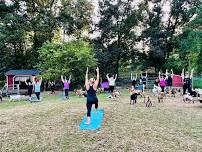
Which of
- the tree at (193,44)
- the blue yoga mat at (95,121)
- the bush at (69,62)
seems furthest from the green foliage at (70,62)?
the blue yoga mat at (95,121)

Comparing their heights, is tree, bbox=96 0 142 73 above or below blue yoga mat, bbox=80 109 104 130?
above

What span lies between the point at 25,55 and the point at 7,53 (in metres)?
2.79

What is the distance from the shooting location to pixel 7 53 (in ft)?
168

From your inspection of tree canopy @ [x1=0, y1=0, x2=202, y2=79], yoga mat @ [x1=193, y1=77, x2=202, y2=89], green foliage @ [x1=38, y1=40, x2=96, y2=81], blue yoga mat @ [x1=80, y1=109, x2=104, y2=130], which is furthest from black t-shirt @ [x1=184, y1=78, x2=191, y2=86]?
tree canopy @ [x1=0, y1=0, x2=202, y2=79]

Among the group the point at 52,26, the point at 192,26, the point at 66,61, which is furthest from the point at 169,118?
the point at 52,26

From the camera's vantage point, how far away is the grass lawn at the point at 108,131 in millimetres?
13289

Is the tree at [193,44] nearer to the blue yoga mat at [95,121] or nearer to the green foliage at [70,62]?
the green foliage at [70,62]

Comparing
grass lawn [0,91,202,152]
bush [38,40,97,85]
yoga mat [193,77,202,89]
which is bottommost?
grass lawn [0,91,202,152]

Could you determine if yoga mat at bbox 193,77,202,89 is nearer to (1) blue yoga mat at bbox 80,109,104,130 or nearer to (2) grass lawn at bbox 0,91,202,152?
(2) grass lawn at bbox 0,91,202,152

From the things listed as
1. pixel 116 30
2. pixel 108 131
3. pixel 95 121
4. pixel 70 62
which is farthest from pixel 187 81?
pixel 116 30

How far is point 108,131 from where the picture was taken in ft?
48.8

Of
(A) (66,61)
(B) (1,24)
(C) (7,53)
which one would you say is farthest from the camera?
(C) (7,53)

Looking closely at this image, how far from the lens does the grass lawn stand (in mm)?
13289

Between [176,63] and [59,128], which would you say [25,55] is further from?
[59,128]
